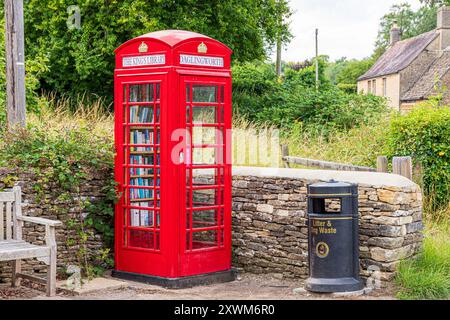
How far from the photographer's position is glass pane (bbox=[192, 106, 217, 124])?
8391mm

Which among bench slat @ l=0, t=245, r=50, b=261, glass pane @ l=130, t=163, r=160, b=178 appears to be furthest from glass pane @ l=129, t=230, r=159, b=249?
bench slat @ l=0, t=245, r=50, b=261

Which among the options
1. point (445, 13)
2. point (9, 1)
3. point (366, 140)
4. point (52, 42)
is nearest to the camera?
point (9, 1)

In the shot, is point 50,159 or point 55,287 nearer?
point 55,287

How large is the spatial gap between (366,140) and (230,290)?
272 inches

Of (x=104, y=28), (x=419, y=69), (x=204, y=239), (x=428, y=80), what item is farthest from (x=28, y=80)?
(x=419, y=69)

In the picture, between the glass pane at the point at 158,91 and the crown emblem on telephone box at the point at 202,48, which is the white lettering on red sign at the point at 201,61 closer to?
the crown emblem on telephone box at the point at 202,48

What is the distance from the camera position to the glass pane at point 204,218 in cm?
852

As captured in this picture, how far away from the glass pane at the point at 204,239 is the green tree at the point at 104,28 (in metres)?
14.7

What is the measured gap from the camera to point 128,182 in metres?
8.80

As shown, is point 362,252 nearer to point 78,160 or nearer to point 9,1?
point 78,160

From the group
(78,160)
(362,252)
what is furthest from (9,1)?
(362,252)

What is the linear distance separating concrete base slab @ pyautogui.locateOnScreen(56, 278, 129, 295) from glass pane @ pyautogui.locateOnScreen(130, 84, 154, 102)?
80.0 inches

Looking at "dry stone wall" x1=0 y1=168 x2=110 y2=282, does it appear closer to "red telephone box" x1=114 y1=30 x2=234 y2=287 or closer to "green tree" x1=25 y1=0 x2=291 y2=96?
"red telephone box" x1=114 y1=30 x2=234 y2=287

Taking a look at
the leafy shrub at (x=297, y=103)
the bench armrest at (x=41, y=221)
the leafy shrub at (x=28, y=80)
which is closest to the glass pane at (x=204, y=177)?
the bench armrest at (x=41, y=221)
